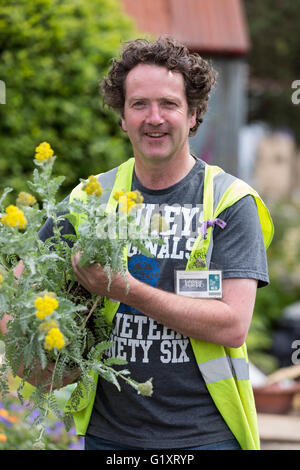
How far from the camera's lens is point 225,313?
2.05 metres

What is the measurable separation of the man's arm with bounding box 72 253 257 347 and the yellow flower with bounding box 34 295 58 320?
0.23m

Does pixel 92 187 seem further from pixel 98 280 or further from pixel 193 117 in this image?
pixel 193 117

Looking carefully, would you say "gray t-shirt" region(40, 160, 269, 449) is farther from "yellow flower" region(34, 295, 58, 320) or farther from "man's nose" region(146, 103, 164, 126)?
"yellow flower" region(34, 295, 58, 320)

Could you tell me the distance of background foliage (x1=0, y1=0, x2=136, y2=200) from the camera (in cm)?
485

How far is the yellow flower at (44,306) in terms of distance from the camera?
1.76 metres

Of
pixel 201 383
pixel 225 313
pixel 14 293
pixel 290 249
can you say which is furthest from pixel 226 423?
pixel 290 249

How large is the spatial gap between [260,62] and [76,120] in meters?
12.0

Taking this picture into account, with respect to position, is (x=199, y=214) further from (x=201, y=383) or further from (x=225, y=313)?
(x=201, y=383)

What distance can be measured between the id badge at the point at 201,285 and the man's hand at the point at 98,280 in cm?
19

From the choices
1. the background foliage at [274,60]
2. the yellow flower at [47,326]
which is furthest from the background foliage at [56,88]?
the background foliage at [274,60]

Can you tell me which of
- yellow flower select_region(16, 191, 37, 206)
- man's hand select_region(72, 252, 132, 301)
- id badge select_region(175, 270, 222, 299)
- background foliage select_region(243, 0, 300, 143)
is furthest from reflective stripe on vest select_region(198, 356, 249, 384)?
background foliage select_region(243, 0, 300, 143)

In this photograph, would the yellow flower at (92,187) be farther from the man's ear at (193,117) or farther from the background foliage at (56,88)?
the background foliage at (56,88)

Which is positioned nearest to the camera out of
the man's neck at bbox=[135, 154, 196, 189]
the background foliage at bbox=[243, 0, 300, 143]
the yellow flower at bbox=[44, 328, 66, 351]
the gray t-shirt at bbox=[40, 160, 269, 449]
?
Result: the yellow flower at bbox=[44, 328, 66, 351]

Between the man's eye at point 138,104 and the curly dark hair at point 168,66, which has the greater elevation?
the curly dark hair at point 168,66
